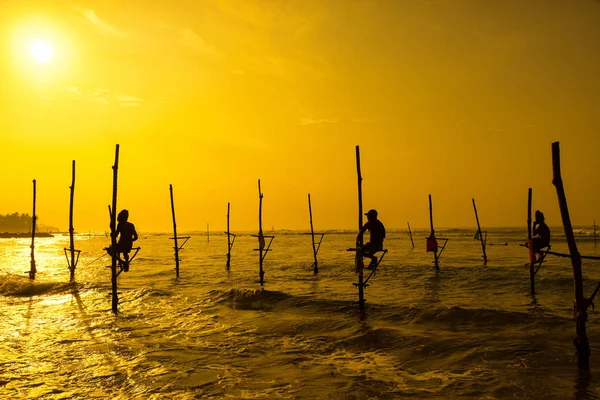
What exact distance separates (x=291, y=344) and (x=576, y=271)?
21.8ft

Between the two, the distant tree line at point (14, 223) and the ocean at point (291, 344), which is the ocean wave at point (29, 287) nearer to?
the ocean at point (291, 344)

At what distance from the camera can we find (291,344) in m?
11.1

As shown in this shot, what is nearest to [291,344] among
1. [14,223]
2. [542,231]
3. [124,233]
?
[124,233]

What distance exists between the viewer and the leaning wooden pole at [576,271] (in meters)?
8.02

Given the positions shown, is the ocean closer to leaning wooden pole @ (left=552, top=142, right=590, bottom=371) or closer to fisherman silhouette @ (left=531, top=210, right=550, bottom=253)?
leaning wooden pole @ (left=552, top=142, right=590, bottom=371)

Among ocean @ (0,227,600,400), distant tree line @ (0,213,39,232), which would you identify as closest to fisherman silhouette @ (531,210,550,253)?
ocean @ (0,227,600,400)

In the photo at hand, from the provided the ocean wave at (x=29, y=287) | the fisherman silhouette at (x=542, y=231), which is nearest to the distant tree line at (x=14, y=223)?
the ocean wave at (x=29, y=287)

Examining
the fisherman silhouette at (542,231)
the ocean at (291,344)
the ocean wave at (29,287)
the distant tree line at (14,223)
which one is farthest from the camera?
the distant tree line at (14,223)

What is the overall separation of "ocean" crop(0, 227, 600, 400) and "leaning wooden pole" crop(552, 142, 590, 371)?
0.51 m

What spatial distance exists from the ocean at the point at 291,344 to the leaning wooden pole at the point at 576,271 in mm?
508

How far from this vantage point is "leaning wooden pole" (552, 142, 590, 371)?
802 cm

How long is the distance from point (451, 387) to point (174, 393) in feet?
16.6

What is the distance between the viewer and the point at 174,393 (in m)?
7.59

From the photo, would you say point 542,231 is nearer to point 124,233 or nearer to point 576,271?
point 576,271
